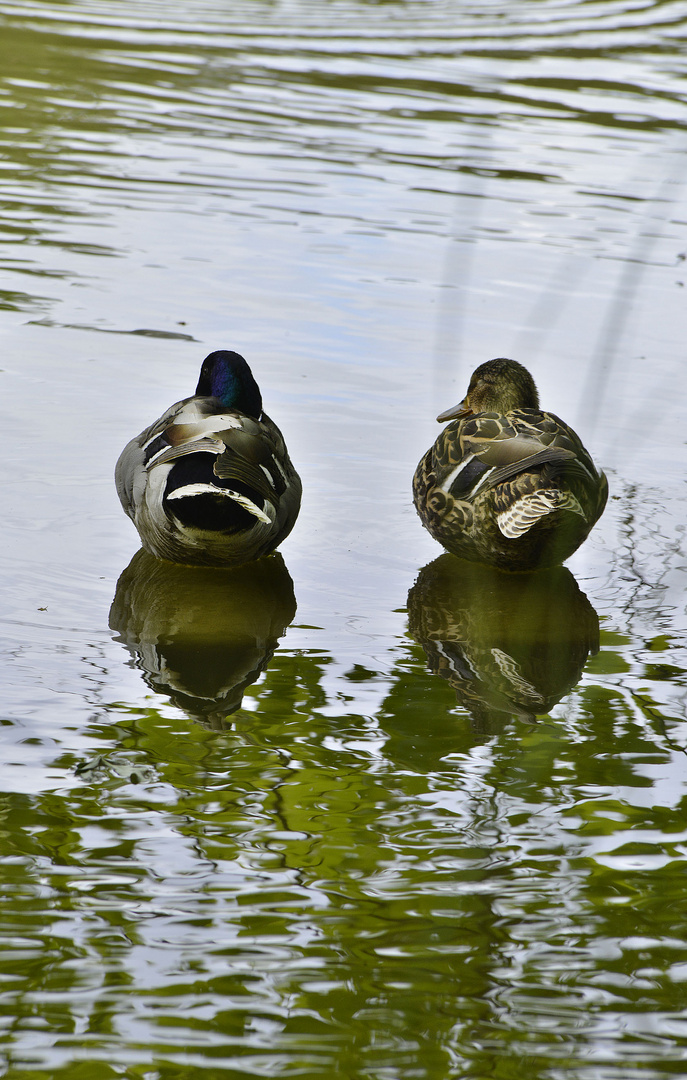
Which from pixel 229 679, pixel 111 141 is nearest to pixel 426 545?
pixel 229 679

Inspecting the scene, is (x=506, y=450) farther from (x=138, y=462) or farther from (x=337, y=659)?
(x=138, y=462)

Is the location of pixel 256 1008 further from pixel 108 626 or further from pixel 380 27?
pixel 380 27

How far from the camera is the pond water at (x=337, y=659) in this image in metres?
2.88

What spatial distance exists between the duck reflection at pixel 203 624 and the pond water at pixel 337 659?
0.02 m

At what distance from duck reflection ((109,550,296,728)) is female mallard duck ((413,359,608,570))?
29.1 inches

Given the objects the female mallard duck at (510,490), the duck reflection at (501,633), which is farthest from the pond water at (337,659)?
the female mallard duck at (510,490)

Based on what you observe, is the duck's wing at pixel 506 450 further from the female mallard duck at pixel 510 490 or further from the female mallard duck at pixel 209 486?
the female mallard duck at pixel 209 486

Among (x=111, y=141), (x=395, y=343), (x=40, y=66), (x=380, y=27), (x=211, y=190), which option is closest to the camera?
(x=395, y=343)

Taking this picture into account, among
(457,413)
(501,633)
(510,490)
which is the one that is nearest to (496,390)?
(457,413)

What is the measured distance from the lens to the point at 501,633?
5.05 m

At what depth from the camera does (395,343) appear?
791 cm

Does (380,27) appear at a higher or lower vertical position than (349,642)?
higher

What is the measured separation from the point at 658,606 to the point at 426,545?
1.14 meters

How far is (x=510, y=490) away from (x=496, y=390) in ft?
3.26
